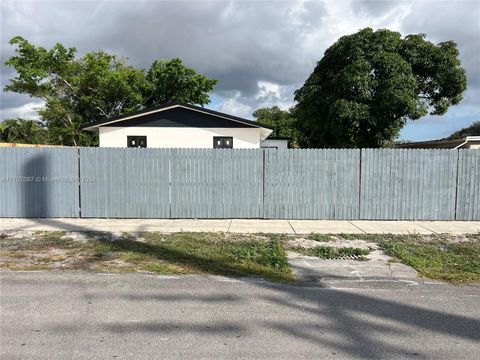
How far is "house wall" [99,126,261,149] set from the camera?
17219 millimetres

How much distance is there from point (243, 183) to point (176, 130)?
6.95 metres

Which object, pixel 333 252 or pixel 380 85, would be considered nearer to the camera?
pixel 333 252

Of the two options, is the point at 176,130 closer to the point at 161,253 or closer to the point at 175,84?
the point at 161,253

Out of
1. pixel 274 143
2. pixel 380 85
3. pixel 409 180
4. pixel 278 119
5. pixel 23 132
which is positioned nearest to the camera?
pixel 409 180

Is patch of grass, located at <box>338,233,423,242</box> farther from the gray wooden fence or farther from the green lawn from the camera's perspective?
the gray wooden fence

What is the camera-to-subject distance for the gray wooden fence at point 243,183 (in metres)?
11.2

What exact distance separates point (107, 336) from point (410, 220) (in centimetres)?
945

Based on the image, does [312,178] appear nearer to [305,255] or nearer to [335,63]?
[305,255]

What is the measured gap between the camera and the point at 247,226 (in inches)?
409

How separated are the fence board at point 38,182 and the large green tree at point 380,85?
13178 mm

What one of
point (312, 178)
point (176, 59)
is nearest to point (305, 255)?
point (312, 178)

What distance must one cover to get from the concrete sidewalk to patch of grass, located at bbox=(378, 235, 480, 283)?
973 mm

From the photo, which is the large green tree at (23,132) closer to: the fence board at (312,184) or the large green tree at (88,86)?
the large green tree at (88,86)

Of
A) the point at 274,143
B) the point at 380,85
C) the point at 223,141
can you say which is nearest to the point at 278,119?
the point at 274,143
